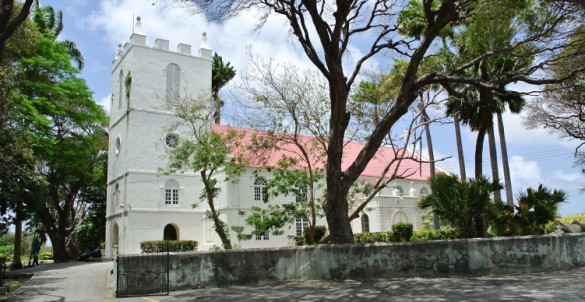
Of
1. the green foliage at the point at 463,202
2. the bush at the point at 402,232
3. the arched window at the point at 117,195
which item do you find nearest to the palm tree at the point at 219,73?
the arched window at the point at 117,195

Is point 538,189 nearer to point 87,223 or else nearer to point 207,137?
point 207,137

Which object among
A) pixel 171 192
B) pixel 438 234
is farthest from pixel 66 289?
pixel 438 234

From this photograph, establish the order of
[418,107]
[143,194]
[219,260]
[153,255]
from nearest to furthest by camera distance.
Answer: [153,255], [219,260], [418,107], [143,194]

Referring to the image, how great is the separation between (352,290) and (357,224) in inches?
1061

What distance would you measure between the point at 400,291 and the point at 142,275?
19.9 feet

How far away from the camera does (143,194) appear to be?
99.1 ft

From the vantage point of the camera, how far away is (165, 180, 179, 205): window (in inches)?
1238

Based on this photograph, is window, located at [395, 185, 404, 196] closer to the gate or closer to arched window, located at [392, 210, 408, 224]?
arched window, located at [392, 210, 408, 224]

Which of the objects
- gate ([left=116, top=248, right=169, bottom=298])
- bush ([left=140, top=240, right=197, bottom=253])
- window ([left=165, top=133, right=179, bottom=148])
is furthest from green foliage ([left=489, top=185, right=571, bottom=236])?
window ([left=165, top=133, right=179, bottom=148])

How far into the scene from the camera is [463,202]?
15.3 meters

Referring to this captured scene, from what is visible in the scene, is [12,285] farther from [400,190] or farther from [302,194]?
[400,190]

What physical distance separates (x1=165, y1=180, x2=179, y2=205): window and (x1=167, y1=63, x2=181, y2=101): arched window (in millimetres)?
6304

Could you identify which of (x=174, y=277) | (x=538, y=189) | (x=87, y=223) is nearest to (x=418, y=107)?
(x=538, y=189)

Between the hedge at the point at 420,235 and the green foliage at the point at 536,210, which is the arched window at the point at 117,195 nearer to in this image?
the hedge at the point at 420,235
